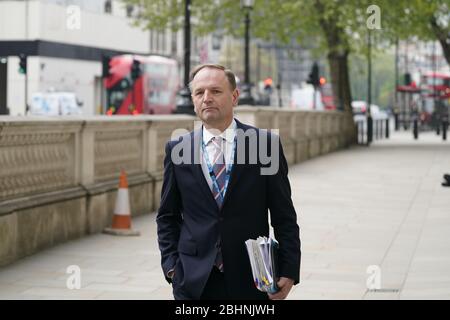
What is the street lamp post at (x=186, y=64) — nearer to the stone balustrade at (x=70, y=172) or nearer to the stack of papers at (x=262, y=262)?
the stone balustrade at (x=70, y=172)

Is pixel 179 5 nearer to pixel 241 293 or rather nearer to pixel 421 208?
pixel 421 208

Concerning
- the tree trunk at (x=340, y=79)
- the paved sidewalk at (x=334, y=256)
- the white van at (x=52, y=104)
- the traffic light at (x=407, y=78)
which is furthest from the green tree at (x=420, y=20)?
the paved sidewalk at (x=334, y=256)

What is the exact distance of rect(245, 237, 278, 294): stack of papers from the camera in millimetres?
4613

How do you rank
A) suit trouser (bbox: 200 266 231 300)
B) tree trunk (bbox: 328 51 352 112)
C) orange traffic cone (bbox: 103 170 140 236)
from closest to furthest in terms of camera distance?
suit trouser (bbox: 200 266 231 300) < orange traffic cone (bbox: 103 170 140 236) < tree trunk (bbox: 328 51 352 112)

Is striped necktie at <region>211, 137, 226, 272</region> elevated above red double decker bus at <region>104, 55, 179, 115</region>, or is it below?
below

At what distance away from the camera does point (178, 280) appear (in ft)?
15.7

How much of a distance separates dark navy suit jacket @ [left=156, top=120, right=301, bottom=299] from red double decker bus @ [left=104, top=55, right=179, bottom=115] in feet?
169

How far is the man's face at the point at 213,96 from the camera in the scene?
4.64 m

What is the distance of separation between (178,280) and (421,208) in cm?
1260

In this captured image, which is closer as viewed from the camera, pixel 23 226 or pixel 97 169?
pixel 23 226

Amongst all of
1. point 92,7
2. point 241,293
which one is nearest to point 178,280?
point 241,293
